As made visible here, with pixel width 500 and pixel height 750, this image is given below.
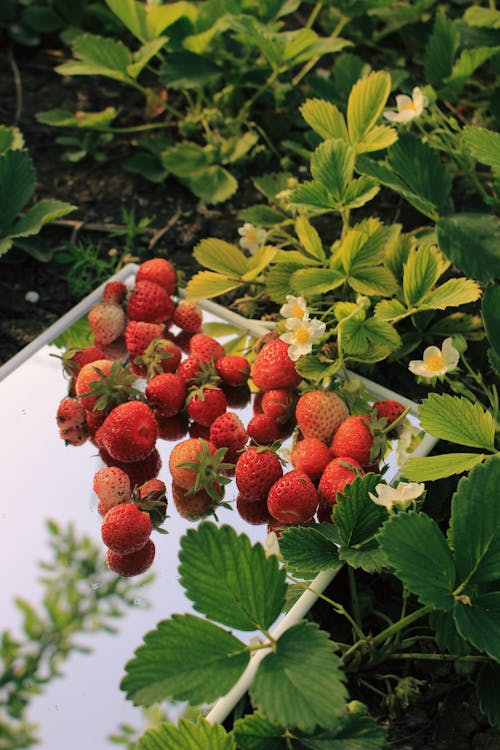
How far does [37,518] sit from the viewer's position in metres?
1.31

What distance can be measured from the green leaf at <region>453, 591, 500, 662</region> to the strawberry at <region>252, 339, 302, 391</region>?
521 millimetres

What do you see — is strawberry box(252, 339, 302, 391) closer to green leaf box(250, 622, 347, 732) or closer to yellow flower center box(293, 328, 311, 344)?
yellow flower center box(293, 328, 311, 344)

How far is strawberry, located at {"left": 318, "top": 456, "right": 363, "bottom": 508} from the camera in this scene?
1.22 metres

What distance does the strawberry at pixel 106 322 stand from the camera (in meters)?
1.50

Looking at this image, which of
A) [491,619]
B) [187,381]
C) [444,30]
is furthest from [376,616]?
[444,30]

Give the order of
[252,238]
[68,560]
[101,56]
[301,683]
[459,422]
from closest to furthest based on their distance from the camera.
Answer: [301,683] → [459,422] → [68,560] → [252,238] → [101,56]

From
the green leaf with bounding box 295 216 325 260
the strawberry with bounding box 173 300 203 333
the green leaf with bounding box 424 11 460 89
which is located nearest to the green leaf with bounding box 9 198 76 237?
the strawberry with bounding box 173 300 203 333

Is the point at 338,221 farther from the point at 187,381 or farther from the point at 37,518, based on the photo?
the point at 37,518

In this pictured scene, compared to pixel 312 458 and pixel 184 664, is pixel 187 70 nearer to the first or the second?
pixel 312 458

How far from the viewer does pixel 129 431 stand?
1.29 m

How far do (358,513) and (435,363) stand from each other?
38 centimetres

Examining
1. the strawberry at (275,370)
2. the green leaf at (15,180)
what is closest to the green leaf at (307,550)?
the strawberry at (275,370)

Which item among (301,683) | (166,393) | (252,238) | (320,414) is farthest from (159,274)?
(301,683)

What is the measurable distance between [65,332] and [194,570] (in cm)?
74
